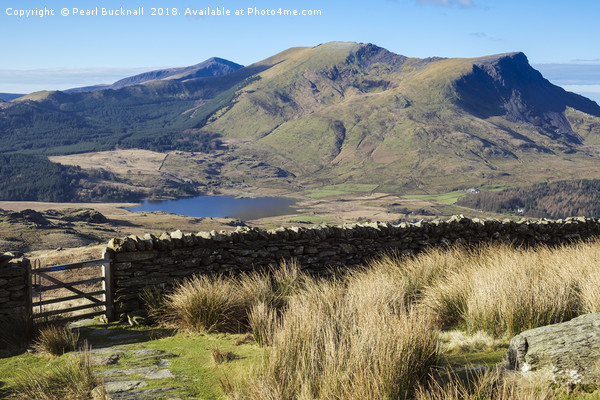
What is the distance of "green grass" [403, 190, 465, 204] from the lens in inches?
6032

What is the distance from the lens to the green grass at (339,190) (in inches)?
6634

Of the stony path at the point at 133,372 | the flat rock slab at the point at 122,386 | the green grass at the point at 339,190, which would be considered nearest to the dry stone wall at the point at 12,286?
the stony path at the point at 133,372

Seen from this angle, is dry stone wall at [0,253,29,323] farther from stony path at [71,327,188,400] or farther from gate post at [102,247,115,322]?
stony path at [71,327,188,400]

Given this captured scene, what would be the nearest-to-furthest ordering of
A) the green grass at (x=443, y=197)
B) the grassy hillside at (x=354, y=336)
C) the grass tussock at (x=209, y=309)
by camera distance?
the grassy hillside at (x=354, y=336), the grass tussock at (x=209, y=309), the green grass at (x=443, y=197)

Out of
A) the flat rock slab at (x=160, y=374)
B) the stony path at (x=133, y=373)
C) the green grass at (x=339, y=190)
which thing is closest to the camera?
the stony path at (x=133, y=373)

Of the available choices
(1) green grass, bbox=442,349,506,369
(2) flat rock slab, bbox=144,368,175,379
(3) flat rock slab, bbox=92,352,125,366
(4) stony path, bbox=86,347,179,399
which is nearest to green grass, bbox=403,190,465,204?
(1) green grass, bbox=442,349,506,369

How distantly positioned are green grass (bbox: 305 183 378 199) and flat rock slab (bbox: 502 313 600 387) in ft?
517

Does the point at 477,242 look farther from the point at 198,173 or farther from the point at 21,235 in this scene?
the point at 198,173

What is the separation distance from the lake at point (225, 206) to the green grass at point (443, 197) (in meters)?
38.0

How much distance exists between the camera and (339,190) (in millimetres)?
178625

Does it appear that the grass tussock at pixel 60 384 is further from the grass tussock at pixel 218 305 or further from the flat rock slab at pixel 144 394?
the grass tussock at pixel 218 305

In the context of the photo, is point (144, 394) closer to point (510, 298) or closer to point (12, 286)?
point (510, 298)

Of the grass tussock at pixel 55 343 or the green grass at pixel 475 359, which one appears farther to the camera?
the grass tussock at pixel 55 343

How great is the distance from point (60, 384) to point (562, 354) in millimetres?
4588
